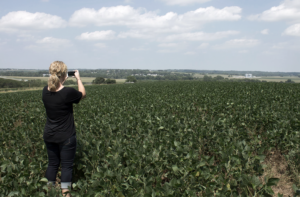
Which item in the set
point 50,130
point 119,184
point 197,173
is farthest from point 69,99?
point 197,173

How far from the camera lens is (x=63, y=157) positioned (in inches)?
130

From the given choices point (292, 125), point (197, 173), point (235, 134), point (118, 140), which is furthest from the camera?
point (292, 125)

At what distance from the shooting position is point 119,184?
3.20 m

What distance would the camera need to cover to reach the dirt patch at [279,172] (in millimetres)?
3957

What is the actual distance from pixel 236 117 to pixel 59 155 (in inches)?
245

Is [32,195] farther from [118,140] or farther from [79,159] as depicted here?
[118,140]

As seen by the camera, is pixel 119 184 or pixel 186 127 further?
pixel 186 127

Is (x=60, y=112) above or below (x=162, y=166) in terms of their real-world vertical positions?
above

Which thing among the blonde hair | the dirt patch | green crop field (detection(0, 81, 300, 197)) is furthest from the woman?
the dirt patch

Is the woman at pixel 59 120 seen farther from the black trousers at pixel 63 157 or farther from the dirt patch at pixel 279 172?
the dirt patch at pixel 279 172

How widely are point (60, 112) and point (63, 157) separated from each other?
2.52 feet

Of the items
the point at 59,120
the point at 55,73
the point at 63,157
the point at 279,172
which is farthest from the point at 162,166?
the point at 279,172

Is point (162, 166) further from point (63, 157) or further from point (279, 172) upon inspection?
point (279, 172)

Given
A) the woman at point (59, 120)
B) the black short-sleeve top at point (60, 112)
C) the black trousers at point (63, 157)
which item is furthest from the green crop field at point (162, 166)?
the black short-sleeve top at point (60, 112)
